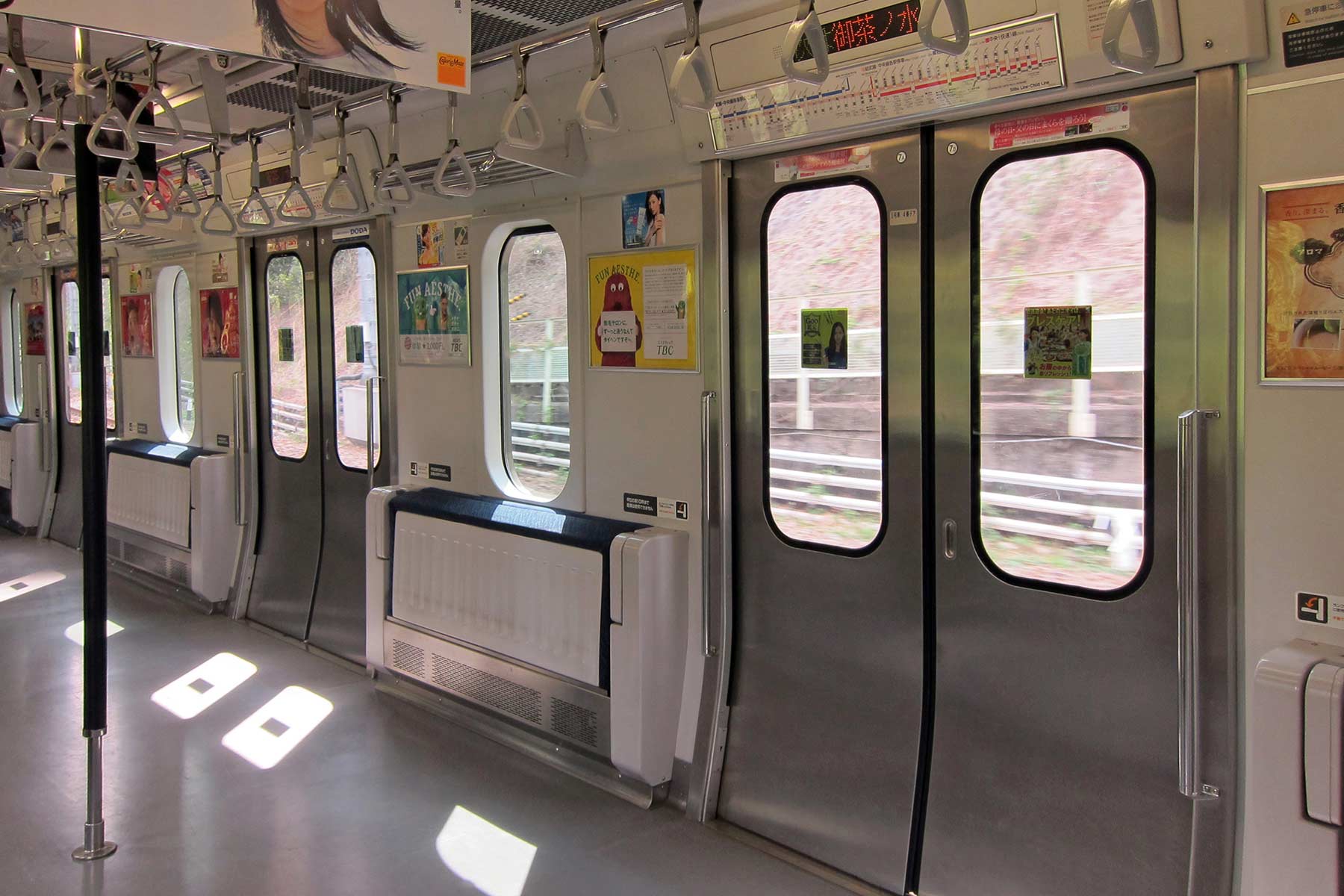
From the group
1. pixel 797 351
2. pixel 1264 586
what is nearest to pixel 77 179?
pixel 797 351

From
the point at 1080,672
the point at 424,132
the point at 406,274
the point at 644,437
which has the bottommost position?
the point at 1080,672

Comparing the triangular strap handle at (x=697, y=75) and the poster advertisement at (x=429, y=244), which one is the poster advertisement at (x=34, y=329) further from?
the triangular strap handle at (x=697, y=75)

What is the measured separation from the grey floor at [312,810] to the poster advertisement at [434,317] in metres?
1.73

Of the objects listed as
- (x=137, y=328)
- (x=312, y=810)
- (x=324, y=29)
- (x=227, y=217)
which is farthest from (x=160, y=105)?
(x=137, y=328)

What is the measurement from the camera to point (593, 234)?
4359 mm

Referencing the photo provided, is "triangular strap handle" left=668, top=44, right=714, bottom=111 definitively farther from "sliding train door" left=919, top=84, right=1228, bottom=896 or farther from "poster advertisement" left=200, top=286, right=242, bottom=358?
"poster advertisement" left=200, top=286, right=242, bottom=358

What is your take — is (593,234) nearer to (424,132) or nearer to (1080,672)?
(424,132)

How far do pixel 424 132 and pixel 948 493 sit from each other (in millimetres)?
3215

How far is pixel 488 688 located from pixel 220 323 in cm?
358

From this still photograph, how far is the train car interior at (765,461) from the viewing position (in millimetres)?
2629

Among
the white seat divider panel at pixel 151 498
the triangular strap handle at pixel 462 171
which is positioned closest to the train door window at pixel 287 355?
the white seat divider panel at pixel 151 498

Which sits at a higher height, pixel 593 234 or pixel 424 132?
pixel 424 132

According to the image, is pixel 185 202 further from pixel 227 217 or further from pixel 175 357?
pixel 175 357

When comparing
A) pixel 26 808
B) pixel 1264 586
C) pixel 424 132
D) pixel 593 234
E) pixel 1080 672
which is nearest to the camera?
pixel 1264 586
